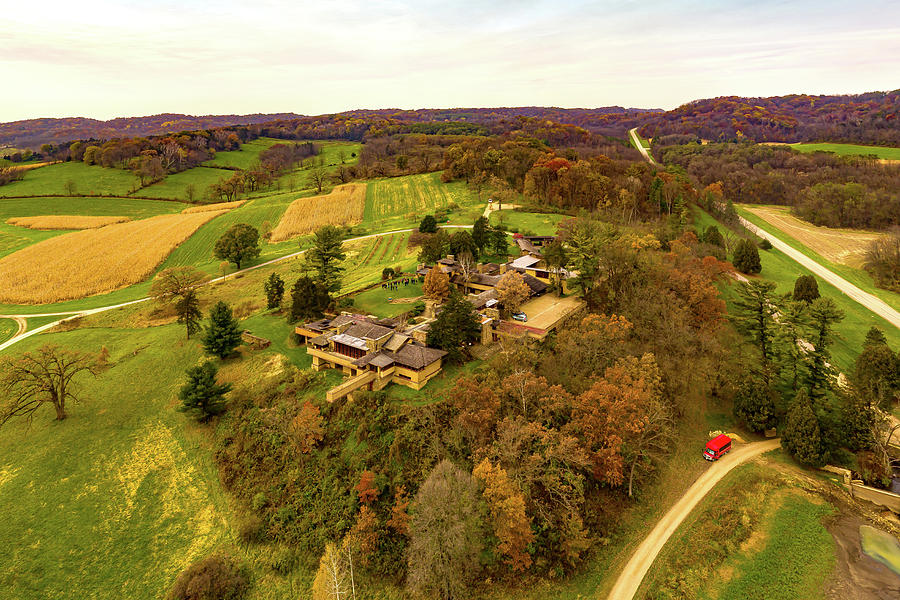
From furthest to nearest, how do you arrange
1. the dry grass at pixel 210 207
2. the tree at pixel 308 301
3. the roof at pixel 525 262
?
the dry grass at pixel 210 207 → the roof at pixel 525 262 → the tree at pixel 308 301

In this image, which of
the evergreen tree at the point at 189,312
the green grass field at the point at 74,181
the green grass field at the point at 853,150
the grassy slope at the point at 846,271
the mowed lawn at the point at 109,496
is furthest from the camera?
the green grass field at the point at 74,181

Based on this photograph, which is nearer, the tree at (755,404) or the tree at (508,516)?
the tree at (508,516)

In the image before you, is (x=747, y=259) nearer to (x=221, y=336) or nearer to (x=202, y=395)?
(x=221, y=336)

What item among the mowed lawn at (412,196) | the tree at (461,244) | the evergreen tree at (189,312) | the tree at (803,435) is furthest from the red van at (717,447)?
the mowed lawn at (412,196)

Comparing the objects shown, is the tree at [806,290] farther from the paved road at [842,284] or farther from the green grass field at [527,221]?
the green grass field at [527,221]

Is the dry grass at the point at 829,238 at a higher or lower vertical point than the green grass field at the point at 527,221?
lower

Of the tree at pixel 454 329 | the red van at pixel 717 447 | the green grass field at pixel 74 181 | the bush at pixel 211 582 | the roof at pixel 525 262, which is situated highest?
the green grass field at pixel 74 181

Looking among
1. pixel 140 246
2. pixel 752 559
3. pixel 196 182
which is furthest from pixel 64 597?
pixel 196 182
